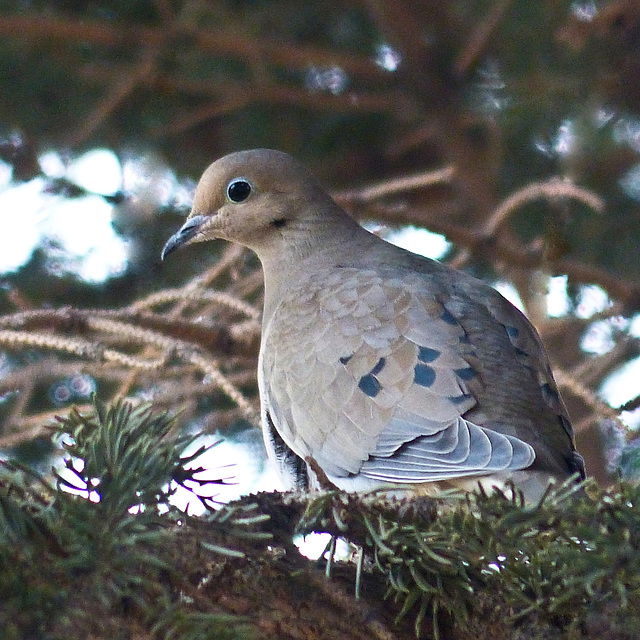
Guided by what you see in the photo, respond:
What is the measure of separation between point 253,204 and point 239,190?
2.2 inches

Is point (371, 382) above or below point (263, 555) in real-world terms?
above

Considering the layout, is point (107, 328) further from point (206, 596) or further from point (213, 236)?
point (206, 596)

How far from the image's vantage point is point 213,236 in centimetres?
288

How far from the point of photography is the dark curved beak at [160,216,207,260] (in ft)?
9.34

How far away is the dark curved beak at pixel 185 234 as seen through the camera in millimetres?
2846

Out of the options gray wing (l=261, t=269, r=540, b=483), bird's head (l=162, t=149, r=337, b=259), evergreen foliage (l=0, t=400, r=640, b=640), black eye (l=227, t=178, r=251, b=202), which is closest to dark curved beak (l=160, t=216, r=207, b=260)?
bird's head (l=162, t=149, r=337, b=259)

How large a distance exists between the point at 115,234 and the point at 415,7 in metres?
1.42

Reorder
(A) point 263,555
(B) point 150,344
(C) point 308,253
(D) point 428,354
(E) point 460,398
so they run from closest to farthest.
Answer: (A) point 263,555 → (E) point 460,398 → (D) point 428,354 → (B) point 150,344 → (C) point 308,253

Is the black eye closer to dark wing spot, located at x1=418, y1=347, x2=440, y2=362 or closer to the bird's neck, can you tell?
the bird's neck

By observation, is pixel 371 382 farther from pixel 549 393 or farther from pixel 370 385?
pixel 549 393

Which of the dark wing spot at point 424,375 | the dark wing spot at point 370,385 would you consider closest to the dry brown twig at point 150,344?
the dark wing spot at point 370,385

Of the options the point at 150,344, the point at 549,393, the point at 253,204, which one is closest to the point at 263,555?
the point at 549,393

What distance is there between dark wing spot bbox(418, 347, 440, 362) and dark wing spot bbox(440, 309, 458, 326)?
11 cm

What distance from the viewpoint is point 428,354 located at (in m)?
2.12
